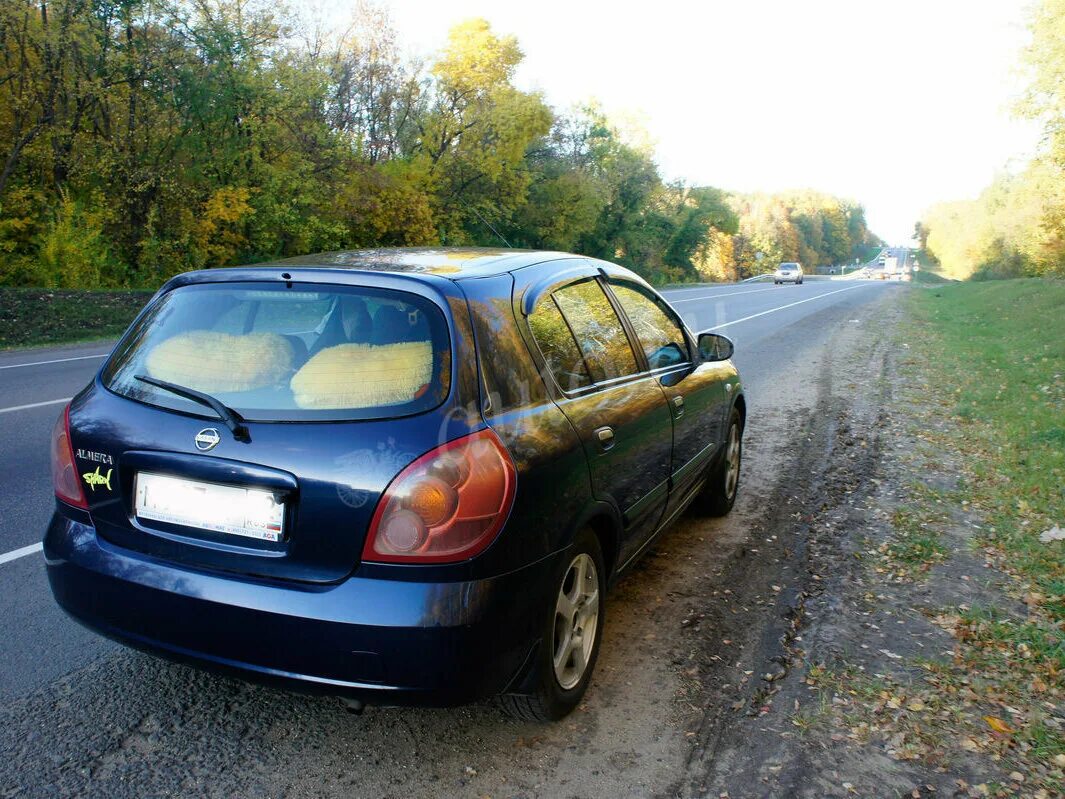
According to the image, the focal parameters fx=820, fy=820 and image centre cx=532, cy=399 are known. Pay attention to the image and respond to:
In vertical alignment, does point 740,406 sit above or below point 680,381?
below

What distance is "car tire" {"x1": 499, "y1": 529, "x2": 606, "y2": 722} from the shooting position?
2777 millimetres

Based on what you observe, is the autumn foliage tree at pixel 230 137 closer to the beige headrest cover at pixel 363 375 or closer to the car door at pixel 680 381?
the car door at pixel 680 381

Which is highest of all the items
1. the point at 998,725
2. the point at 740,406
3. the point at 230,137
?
the point at 230,137

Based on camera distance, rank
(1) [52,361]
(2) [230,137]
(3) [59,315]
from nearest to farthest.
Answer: (1) [52,361] < (3) [59,315] < (2) [230,137]

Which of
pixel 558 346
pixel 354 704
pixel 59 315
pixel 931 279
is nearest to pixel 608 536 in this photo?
pixel 558 346

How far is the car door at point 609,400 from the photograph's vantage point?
311cm

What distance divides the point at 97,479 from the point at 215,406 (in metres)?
0.54

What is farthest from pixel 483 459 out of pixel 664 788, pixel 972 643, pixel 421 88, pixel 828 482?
pixel 421 88

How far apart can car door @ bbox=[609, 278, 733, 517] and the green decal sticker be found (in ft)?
7.81

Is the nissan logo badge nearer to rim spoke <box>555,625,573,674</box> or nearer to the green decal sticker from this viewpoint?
the green decal sticker

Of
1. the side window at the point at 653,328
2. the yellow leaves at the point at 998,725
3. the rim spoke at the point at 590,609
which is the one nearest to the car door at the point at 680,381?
the side window at the point at 653,328

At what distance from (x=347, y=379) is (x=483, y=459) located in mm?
514

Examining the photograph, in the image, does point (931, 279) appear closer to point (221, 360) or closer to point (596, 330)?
point (596, 330)

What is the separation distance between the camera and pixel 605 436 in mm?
3189
